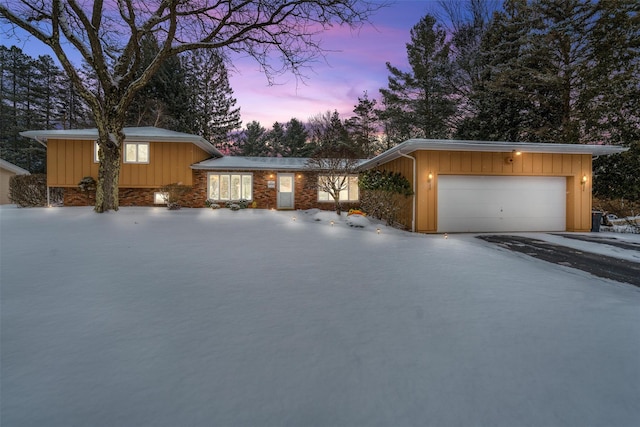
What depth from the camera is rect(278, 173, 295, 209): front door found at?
15.5 metres

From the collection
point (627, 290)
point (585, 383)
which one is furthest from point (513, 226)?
point (585, 383)

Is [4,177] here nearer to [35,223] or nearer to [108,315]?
[35,223]

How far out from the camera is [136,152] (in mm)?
13758

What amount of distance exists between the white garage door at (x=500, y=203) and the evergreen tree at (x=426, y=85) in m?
10.8

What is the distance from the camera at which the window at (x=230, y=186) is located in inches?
586

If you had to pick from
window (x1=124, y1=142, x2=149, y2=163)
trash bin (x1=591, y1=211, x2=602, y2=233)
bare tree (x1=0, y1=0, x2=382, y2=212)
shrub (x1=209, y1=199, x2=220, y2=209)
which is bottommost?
trash bin (x1=591, y1=211, x2=602, y2=233)

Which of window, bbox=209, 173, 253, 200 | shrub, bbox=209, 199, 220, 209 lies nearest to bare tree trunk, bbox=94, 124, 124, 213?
shrub, bbox=209, 199, 220, 209

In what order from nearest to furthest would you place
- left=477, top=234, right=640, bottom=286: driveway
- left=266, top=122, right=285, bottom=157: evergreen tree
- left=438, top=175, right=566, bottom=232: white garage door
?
left=477, top=234, right=640, bottom=286: driveway < left=438, top=175, right=566, bottom=232: white garage door < left=266, top=122, right=285, bottom=157: evergreen tree

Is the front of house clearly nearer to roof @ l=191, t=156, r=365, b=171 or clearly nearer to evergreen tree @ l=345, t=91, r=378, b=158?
roof @ l=191, t=156, r=365, b=171

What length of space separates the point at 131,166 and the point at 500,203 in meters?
15.0

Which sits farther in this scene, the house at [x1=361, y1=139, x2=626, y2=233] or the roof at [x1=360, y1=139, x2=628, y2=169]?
the house at [x1=361, y1=139, x2=626, y2=233]

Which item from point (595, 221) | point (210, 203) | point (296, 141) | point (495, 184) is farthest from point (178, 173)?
point (296, 141)

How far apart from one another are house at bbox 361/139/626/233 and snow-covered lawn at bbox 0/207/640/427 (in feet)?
15.7

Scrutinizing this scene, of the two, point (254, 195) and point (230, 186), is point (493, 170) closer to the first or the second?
point (254, 195)
